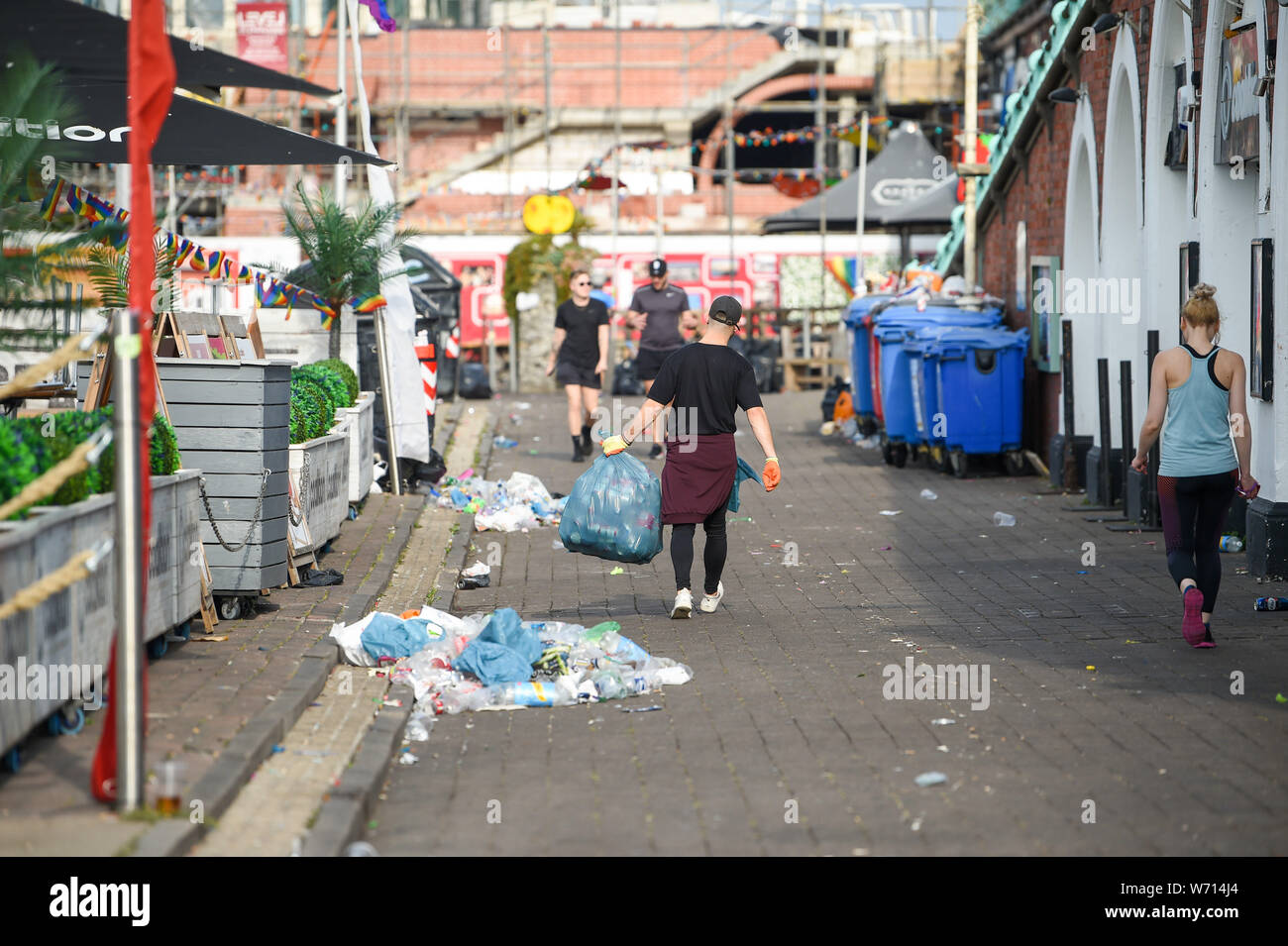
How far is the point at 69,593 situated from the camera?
19.0 feet

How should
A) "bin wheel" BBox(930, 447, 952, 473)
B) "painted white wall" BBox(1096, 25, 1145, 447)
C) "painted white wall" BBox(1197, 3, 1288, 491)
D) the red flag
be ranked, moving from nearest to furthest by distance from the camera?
the red flag, "painted white wall" BBox(1197, 3, 1288, 491), "painted white wall" BBox(1096, 25, 1145, 447), "bin wheel" BBox(930, 447, 952, 473)

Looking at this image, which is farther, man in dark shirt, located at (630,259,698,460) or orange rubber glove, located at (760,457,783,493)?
man in dark shirt, located at (630,259,698,460)

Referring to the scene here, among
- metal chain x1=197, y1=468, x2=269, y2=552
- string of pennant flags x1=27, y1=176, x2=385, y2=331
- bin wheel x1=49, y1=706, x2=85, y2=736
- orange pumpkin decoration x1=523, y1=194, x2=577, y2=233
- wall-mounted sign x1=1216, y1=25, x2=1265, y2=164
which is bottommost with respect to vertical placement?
bin wheel x1=49, y1=706, x2=85, y2=736

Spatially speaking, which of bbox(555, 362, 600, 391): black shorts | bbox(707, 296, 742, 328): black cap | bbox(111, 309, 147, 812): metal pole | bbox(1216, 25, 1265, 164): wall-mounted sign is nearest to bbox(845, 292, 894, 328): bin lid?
bbox(555, 362, 600, 391): black shorts

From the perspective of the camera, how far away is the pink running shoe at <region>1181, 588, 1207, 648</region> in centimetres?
796

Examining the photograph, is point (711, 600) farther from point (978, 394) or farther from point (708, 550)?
point (978, 394)

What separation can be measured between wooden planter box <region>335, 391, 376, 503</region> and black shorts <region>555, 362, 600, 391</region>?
3398 mm

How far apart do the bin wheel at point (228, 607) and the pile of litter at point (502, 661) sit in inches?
25.9

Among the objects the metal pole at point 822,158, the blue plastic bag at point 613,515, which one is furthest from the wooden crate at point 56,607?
the metal pole at point 822,158

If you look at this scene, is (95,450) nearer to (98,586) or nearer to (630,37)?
(98,586)

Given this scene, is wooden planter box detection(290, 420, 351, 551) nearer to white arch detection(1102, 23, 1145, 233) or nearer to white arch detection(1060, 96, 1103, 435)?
white arch detection(1102, 23, 1145, 233)

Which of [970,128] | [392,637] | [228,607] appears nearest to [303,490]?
[228,607]
